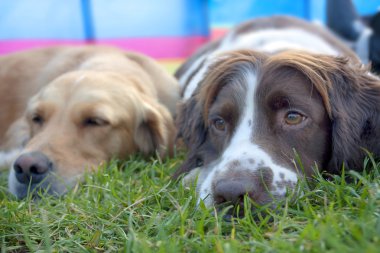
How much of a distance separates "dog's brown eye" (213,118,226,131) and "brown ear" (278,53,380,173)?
53cm

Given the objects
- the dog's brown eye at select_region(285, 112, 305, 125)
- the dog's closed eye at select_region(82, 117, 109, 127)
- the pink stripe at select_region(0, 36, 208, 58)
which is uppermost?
the dog's brown eye at select_region(285, 112, 305, 125)

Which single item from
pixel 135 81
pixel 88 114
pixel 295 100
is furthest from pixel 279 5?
pixel 295 100

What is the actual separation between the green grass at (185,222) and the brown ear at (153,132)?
125 centimetres

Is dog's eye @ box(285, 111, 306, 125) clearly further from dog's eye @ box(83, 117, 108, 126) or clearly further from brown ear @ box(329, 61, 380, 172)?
dog's eye @ box(83, 117, 108, 126)

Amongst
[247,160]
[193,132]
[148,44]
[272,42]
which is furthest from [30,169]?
[148,44]

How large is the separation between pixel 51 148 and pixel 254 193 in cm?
197

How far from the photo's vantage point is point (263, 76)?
3.11 meters

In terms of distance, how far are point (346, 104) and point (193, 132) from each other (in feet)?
3.64

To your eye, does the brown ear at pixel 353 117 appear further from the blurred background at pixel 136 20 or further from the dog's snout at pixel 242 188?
the blurred background at pixel 136 20

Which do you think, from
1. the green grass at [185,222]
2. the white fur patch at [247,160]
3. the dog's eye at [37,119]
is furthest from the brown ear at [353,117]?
the dog's eye at [37,119]

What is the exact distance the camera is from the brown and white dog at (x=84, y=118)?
147 inches

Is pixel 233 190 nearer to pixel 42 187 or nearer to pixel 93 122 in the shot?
pixel 42 187

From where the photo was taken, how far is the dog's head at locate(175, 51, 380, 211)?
2.64 m

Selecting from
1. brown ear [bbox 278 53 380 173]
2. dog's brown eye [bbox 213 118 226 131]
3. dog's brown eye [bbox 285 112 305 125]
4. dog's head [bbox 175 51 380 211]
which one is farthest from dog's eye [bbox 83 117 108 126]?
dog's brown eye [bbox 285 112 305 125]
